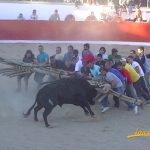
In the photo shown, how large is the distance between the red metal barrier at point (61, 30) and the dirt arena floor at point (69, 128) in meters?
9.66

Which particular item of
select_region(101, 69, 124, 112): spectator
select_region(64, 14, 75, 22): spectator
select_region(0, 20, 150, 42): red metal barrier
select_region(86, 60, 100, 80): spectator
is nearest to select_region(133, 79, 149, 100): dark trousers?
select_region(101, 69, 124, 112): spectator

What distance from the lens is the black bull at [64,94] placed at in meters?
8.94

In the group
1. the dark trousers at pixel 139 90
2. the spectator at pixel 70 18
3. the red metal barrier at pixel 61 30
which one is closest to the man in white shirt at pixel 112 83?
the dark trousers at pixel 139 90

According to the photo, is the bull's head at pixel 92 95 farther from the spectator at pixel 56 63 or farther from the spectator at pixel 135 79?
the spectator at pixel 56 63

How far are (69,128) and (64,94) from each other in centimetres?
63

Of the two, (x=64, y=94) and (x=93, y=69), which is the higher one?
(x=93, y=69)

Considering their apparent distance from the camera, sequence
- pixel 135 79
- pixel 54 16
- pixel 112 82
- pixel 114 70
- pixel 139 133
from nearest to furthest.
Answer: pixel 139 133
pixel 112 82
pixel 114 70
pixel 135 79
pixel 54 16

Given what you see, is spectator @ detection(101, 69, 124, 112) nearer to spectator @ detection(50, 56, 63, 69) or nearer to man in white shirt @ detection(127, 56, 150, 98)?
man in white shirt @ detection(127, 56, 150, 98)

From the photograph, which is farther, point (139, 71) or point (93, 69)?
point (139, 71)

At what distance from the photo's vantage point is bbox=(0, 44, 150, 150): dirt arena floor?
7758 mm

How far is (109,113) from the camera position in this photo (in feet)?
33.3

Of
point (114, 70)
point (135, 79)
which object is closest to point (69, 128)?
point (114, 70)

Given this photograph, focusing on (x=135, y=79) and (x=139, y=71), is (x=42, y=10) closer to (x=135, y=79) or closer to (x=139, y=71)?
(x=139, y=71)

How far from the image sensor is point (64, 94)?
9000 millimetres
